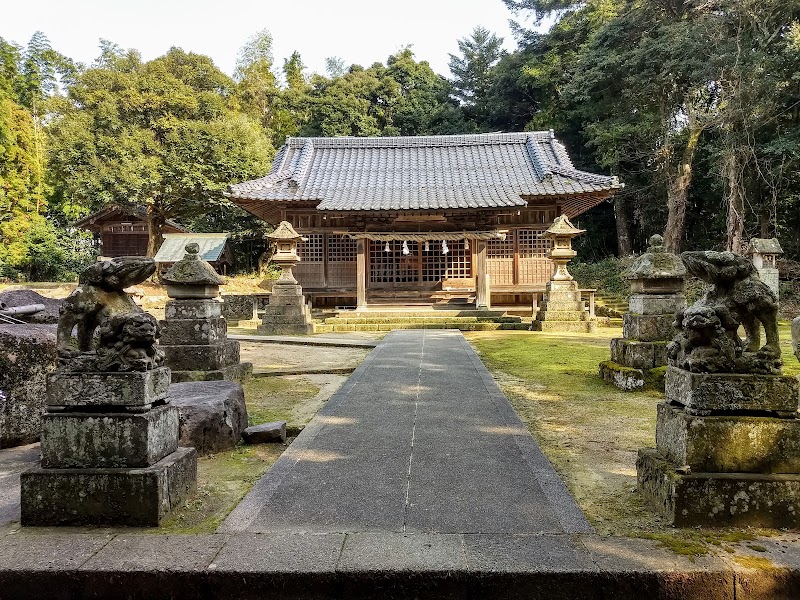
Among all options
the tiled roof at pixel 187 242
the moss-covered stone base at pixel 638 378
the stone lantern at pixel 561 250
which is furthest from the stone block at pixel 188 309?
the tiled roof at pixel 187 242

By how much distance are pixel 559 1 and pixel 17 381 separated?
3582 centimetres

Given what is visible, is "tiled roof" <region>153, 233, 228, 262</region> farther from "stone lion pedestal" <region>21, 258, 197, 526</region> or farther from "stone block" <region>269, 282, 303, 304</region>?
"stone lion pedestal" <region>21, 258, 197, 526</region>

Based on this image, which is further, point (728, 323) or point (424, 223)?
point (424, 223)

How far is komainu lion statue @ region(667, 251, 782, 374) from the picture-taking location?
2.75 meters

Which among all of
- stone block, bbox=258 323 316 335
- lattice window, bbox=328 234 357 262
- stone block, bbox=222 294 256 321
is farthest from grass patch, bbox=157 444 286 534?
stone block, bbox=222 294 256 321

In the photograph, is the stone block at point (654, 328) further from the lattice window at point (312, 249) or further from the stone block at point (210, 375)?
the lattice window at point (312, 249)

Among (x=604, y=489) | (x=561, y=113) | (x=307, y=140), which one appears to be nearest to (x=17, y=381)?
(x=604, y=489)

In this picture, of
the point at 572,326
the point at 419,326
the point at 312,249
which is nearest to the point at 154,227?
the point at 312,249

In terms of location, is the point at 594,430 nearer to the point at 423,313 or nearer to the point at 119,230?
the point at 423,313

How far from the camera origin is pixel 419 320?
16266 mm

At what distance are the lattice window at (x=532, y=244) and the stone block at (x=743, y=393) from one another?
17037mm

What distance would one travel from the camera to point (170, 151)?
24578 mm

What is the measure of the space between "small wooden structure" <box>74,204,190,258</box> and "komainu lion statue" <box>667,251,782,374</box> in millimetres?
29612

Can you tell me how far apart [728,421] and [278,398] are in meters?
4.75
